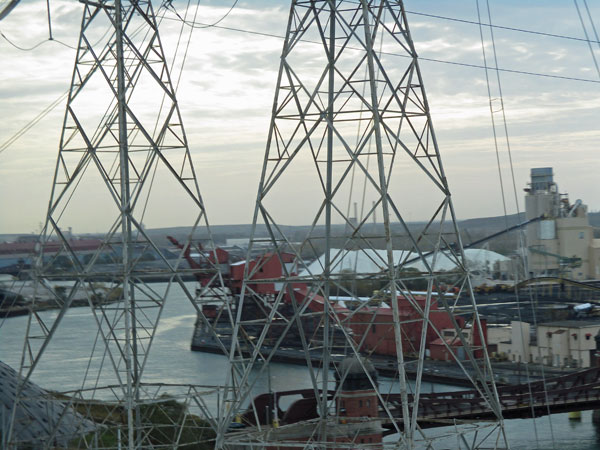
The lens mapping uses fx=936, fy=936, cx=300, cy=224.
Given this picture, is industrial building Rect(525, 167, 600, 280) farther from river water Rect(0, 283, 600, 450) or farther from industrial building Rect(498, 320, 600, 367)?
river water Rect(0, 283, 600, 450)

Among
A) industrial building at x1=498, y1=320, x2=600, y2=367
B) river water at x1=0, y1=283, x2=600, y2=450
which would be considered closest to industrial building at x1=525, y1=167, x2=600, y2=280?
industrial building at x1=498, y1=320, x2=600, y2=367

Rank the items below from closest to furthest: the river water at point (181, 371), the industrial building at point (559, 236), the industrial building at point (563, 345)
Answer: the river water at point (181, 371)
the industrial building at point (563, 345)
the industrial building at point (559, 236)

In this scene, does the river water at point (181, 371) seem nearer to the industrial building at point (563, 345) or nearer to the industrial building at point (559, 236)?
the industrial building at point (563, 345)

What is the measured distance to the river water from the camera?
744 inches

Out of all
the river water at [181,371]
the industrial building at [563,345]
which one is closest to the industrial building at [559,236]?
the industrial building at [563,345]

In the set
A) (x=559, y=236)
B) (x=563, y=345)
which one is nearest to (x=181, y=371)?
(x=563, y=345)

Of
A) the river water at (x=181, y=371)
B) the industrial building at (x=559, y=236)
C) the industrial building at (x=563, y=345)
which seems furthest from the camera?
the industrial building at (x=559, y=236)

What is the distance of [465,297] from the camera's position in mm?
38062

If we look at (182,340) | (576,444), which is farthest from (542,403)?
(182,340)

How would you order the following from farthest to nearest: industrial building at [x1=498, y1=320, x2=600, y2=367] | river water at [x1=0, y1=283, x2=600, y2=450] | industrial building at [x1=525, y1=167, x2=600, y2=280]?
industrial building at [x1=525, y1=167, x2=600, y2=280] < industrial building at [x1=498, y1=320, x2=600, y2=367] < river water at [x1=0, y1=283, x2=600, y2=450]

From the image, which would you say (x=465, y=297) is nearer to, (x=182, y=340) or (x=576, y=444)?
(x=182, y=340)

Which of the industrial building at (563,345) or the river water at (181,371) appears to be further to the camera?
the industrial building at (563,345)

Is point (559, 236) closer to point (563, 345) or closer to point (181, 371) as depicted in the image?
point (563, 345)

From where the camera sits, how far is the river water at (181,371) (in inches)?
744
